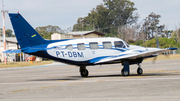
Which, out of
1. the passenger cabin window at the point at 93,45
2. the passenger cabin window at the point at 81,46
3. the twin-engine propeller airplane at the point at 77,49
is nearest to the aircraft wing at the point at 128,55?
the twin-engine propeller airplane at the point at 77,49

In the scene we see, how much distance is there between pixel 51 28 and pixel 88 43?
384 feet

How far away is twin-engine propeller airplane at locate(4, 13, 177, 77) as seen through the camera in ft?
60.1

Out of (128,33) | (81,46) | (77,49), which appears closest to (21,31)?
(77,49)

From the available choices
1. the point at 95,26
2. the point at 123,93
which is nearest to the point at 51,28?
the point at 95,26

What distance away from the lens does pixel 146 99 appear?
944 centimetres

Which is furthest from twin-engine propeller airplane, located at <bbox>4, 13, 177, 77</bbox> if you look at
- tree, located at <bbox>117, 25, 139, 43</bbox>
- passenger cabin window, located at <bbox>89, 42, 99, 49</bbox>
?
tree, located at <bbox>117, 25, 139, 43</bbox>

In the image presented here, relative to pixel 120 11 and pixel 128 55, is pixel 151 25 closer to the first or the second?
pixel 120 11

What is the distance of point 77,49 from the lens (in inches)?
740

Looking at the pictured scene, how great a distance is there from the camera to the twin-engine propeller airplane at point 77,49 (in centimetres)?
1831

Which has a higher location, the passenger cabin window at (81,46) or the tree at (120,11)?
the tree at (120,11)

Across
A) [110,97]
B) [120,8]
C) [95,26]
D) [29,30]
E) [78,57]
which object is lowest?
[110,97]

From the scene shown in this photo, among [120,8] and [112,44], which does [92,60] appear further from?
[120,8]

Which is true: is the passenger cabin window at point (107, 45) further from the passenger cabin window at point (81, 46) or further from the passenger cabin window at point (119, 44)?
the passenger cabin window at point (81, 46)

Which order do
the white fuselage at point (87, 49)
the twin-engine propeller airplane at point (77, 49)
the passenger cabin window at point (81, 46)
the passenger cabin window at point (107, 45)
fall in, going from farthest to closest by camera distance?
the passenger cabin window at point (107, 45) < the passenger cabin window at point (81, 46) < the white fuselage at point (87, 49) < the twin-engine propeller airplane at point (77, 49)
